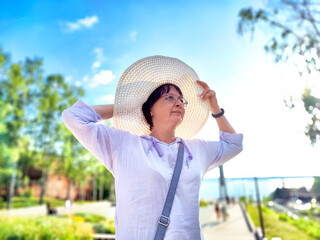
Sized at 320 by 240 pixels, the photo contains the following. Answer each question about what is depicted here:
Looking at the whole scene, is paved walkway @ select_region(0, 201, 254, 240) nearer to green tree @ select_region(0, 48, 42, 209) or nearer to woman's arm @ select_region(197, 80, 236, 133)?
woman's arm @ select_region(197, 80, 236, 133)

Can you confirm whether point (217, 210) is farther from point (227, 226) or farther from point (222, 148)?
point (222, 148)

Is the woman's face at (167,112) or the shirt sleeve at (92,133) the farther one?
the woman's face at (167,112)

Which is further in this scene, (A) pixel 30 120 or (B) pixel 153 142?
(A) pixel 30 120

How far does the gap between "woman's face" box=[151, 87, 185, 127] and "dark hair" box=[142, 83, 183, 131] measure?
29 millimetres

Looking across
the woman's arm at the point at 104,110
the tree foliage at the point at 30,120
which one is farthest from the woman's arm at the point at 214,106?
the tree foliage at the point at 30,120

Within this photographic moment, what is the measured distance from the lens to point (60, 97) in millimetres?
12336

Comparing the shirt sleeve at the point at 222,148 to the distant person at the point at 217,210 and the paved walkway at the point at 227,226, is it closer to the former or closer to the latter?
the paved walkway at the point at 227,226

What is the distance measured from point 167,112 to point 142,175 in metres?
0.32

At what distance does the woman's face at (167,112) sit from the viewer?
1.03m

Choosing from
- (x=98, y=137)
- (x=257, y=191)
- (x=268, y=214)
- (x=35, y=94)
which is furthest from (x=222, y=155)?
(x=35, y=94)

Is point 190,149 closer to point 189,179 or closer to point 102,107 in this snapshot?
point 189,179

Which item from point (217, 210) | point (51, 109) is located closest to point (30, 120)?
point (51, 109)

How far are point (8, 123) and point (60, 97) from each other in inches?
110

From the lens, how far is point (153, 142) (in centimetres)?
94
